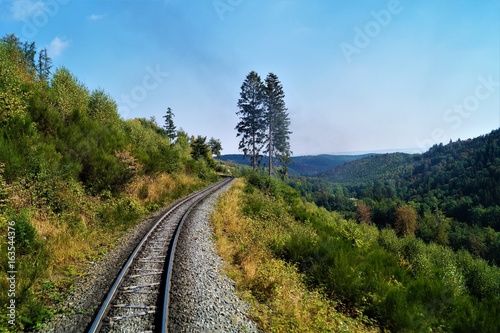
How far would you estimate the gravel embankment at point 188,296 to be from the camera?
16.0ft

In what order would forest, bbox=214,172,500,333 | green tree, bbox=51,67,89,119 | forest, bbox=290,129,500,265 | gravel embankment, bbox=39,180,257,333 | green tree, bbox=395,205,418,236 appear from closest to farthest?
gravel embankment, bbox=39,180,257,333
forest, bbox=214,172,500,333
green tree, bbox=51,67,89,119
forest, bbox=290,129,500,265
green tree, bbox=395,205,418,236

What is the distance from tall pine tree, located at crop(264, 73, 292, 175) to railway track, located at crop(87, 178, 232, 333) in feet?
85.6

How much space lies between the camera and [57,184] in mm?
10320

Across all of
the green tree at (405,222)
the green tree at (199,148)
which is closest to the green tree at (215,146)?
the green tree at (199,148)

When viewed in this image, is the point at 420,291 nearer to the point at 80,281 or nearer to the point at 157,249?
the point at 157,249

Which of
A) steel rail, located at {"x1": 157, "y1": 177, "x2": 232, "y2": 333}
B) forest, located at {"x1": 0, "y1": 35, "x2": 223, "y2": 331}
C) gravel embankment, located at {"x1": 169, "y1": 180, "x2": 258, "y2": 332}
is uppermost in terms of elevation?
forest, located at {"x1": 0, "y1": 35, "x2": 223, "y2": 331}

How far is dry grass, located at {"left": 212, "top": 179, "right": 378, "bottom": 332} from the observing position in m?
5.57

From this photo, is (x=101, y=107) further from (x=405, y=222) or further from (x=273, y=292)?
(x=405, y=222)

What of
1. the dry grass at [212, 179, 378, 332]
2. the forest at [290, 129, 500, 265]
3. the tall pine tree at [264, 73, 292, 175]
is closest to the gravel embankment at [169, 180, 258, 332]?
the dry grass at [212, 179, 378, 332]

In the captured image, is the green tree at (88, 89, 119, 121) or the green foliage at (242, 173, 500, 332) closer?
the green foliage at (242, 173, 500, 332)

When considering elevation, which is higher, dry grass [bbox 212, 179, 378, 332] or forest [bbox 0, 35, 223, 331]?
forest [bbox 0, 35, 223, 331]

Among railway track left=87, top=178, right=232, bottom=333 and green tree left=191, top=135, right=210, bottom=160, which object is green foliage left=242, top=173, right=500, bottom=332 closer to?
railway track left=87, top=178, right=232, bottom=333

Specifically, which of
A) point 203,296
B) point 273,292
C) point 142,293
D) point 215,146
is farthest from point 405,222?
point 142,293

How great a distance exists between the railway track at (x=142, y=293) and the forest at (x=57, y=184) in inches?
46.5
